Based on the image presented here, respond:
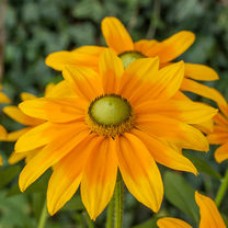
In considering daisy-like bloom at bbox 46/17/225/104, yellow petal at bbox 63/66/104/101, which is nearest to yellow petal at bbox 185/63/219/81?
daisy-like bloom at bbox 46/17/225/104

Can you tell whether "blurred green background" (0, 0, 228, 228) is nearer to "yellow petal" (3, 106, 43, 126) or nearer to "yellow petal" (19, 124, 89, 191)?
"yellow petal" (3, 106, 43, 126)

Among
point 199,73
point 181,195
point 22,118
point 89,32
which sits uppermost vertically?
point 199,73

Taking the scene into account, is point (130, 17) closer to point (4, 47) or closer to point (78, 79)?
point (4, 47)

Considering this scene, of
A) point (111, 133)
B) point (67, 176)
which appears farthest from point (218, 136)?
point (67, 176)

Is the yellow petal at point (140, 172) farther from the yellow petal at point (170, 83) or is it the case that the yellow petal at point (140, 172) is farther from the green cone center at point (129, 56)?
the green cone center at point (129, 56)

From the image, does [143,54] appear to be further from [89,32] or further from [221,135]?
[89,32]

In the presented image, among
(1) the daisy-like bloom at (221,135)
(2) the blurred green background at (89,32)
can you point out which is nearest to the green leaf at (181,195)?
(1) the daisy-like bloom at (221,135)
